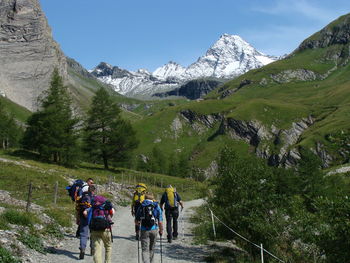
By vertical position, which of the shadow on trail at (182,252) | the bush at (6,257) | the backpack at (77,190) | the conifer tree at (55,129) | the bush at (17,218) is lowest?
the shadow on trail at (182,252)

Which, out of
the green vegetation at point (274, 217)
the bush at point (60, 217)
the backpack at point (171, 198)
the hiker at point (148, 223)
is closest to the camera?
the green vegetation at point (274, 217)

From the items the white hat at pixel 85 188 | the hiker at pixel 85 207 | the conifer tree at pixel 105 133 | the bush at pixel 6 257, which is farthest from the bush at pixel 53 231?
the conifer tree at pixel 105 133

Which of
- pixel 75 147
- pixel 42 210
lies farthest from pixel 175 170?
pixel 42 210

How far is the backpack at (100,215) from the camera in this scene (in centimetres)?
1198

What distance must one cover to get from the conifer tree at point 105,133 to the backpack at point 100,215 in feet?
161

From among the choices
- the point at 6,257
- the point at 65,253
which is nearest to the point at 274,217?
the point at 65,253

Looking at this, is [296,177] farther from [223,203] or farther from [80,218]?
[80,218]

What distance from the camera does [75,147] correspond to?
178ft

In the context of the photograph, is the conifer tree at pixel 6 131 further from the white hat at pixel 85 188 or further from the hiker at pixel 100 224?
the hiker at pixel 100 224

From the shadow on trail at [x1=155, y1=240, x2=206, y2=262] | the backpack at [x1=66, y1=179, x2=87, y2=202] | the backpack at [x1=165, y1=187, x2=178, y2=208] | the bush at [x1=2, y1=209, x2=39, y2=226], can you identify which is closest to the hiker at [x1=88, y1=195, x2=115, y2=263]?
the backpack at [x1=66, y1=179, x2=87, y2=202]

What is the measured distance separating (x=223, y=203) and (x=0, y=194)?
1454 centimetres

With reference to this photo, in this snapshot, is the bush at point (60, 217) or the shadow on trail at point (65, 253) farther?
the bush at point (60, 217)

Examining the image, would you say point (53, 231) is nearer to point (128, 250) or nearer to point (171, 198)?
point (128, 250)

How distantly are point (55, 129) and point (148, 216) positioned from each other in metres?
41.3
